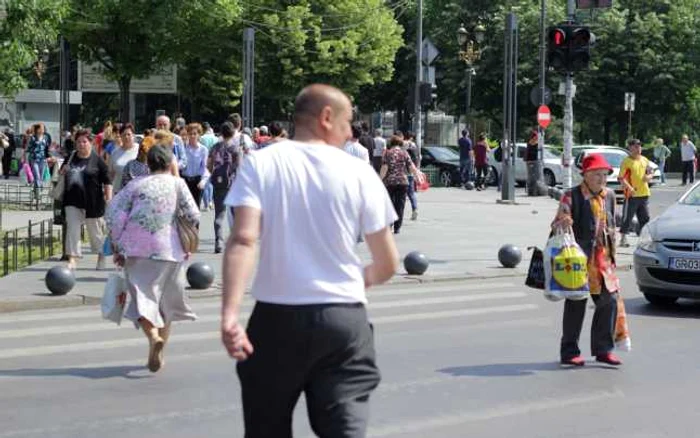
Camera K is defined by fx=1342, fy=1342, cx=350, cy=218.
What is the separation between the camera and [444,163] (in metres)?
44.6

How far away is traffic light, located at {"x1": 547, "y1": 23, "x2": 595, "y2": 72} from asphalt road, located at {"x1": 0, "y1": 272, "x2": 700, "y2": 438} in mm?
5544

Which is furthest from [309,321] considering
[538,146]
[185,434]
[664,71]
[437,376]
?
[664,71]

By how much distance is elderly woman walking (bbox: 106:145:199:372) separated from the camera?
965 centimetres

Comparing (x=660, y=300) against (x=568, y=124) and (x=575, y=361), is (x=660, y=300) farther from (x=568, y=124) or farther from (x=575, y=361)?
(x=568, y=124)

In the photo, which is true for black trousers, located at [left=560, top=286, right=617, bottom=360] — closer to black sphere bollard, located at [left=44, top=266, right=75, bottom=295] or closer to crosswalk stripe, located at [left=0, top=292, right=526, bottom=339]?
crosswalk stripe, located at [left=0, top=292, right=526, bottom=339]

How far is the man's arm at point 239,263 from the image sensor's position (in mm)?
4863

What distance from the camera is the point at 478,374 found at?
9664 millimetres

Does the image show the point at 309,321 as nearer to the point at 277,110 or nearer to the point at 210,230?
the point at 210,230

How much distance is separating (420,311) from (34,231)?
935 cm

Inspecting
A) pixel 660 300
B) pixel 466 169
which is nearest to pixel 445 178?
pixel 466 169

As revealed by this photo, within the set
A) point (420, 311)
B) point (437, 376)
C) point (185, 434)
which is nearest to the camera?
point (185, 434)

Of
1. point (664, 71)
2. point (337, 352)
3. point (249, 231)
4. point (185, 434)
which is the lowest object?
point (185, 434)

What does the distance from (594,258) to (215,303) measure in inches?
195

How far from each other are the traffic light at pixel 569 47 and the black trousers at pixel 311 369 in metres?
13.5
